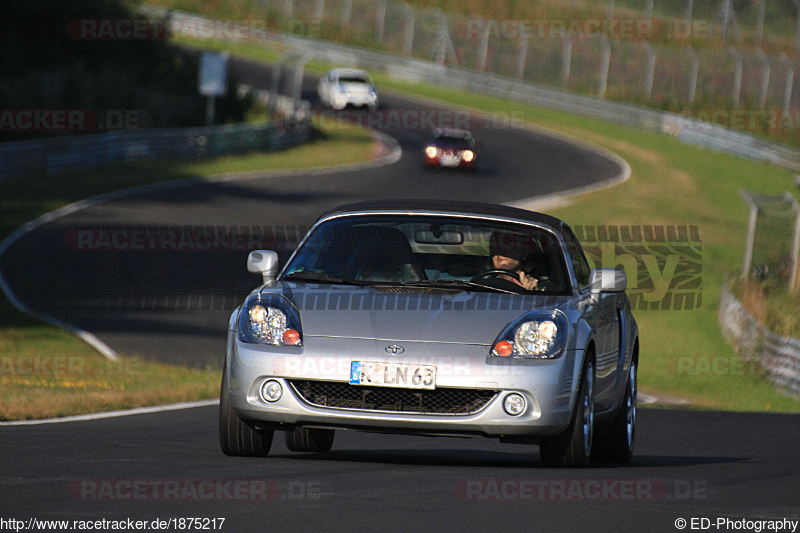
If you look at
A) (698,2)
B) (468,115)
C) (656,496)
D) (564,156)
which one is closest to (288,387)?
(656,496)

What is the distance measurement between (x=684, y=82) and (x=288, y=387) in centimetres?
5669

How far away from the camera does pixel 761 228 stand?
29.8 metres

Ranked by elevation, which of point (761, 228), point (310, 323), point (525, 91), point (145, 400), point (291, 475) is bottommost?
point (525, 91)

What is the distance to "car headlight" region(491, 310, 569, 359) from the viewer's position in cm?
771

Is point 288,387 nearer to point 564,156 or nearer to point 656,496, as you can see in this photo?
point 656,496

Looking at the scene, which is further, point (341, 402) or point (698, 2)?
point (698, 2)

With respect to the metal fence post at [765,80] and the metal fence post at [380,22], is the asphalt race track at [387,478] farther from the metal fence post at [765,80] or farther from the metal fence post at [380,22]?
the metal fence post at [380,22]

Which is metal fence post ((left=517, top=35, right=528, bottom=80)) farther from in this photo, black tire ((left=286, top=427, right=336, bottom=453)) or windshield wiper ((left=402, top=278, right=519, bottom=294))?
windshield wiper ((left=402, top=278, right=519, bottom=294))

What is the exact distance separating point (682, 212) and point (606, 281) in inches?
1379

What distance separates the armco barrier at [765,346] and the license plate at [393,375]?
1468cm

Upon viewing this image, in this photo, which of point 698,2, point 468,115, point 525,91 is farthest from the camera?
point 698,2

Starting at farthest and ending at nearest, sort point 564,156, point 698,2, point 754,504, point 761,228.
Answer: point 698,2, point 564,156, point 761,228, point 754,504

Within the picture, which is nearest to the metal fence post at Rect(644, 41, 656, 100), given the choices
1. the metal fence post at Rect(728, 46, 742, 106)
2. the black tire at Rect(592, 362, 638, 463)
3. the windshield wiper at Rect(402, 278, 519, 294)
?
the metal fence post at Rect(728, 46, 742, 106)

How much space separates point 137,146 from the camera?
42.9m
